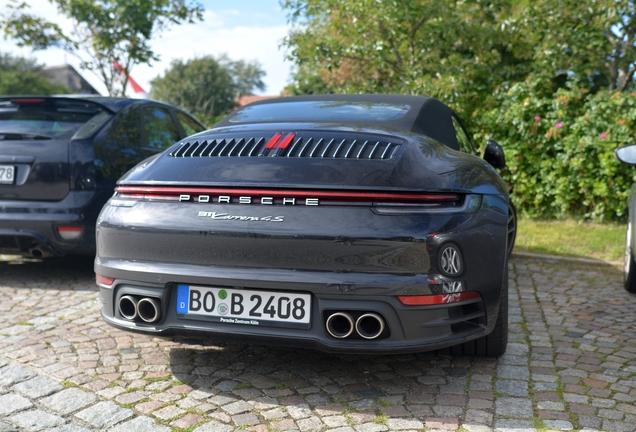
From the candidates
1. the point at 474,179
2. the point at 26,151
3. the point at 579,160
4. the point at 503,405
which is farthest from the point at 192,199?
the point at 579,160

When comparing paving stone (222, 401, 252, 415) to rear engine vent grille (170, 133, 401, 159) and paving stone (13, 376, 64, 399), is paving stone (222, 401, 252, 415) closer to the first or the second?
paving stone (13, 376, 64, 399)

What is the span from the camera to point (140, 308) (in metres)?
3.11

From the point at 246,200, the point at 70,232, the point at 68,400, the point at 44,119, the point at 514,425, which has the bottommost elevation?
the point at 68,400

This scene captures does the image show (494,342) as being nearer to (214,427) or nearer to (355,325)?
(355,325)

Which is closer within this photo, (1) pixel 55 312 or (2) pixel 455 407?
(2) pixel 455 407

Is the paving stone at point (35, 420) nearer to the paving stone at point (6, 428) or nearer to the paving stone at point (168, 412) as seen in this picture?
the paving stone at point (6, 428)

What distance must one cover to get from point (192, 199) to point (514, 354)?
1985mm

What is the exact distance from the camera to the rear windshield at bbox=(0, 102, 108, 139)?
5406mm

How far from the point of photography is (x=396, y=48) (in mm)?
10867

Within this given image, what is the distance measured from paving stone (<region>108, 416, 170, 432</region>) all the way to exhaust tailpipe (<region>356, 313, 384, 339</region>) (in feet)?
2.87

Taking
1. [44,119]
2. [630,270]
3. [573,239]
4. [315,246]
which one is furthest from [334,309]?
[573,239]

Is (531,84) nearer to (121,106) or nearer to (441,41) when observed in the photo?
(441,41)

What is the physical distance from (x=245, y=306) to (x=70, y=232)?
2.77 metres

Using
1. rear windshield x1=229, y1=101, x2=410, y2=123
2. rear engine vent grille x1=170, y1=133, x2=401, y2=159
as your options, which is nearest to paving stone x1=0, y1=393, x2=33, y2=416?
rear engine vent grille x1=170, y1=133, x2=401, y2=159
